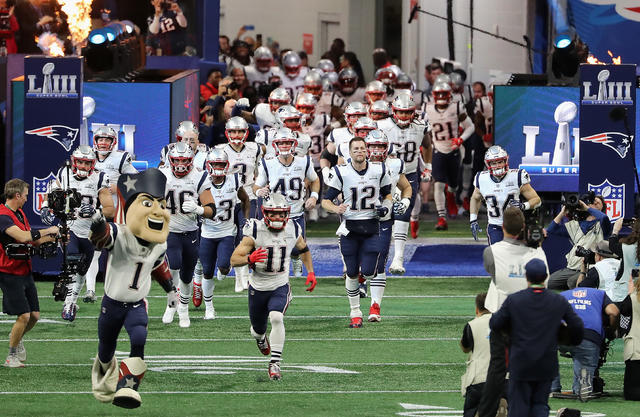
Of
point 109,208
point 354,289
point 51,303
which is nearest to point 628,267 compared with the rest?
point 354,289

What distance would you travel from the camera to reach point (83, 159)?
15758 millimetres

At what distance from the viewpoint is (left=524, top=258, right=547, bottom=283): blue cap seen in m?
9.72

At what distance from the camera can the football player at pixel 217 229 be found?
15.6m

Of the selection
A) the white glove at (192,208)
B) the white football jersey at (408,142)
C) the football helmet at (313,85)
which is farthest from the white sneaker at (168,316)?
the football helmet at (313,85)

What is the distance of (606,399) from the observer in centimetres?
1198

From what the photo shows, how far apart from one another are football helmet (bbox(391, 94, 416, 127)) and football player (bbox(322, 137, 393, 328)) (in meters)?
2.78

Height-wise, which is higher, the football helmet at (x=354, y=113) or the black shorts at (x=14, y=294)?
the football helmet at (x=354, y=113)

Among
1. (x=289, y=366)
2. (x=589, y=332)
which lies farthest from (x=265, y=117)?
(x=589, y=332)

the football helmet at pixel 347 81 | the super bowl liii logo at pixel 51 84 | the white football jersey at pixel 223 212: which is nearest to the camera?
the white football jersey at pixel 223 212

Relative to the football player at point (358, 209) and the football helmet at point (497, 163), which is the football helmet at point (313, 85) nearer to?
the football helmet at point (497, 163)

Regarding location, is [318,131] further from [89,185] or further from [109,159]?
[89,185]

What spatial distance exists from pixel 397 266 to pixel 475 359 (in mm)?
7898

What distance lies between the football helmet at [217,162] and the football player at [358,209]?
1.09m

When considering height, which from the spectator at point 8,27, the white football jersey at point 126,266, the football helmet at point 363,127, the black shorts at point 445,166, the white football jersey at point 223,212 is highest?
the spectator at point 8,27
